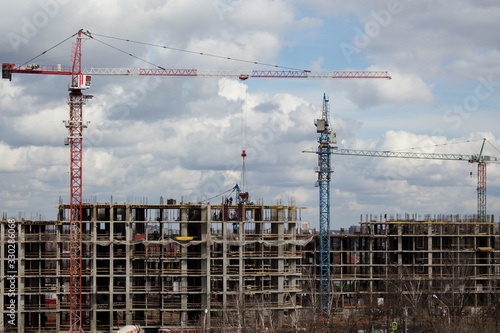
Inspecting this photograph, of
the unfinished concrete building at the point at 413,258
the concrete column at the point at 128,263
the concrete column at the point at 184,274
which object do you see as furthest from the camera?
the unfinished concrete building at the point at 413,258

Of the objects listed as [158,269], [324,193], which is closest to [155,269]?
[158,269]

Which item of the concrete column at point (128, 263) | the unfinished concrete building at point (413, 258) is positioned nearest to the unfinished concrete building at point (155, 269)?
the concrete column at point (128, 263)

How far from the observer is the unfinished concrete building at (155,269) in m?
97.3

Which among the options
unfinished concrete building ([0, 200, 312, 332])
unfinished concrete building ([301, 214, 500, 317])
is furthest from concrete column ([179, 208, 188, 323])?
unfinished concrete building ([301, 214, 500, 317])

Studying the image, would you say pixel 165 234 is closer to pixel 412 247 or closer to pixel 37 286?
pixel 37 286

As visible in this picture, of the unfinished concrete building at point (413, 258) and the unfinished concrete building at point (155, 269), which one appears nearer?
the unfinished concrete building at point (155, 269)

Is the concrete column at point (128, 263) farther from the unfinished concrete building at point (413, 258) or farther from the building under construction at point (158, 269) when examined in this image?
the unfinished concrete building at point (413, 258)

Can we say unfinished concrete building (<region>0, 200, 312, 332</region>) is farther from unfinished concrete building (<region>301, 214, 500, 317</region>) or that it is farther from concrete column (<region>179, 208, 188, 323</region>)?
unfinished concrete building (<region>301, 214, 500, 317</region>)

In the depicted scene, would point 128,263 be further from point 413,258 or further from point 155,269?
point 413,258

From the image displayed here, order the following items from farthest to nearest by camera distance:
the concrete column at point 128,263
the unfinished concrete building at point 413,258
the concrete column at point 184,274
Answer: the unfinished concrete building at point 413,258 < the concrete column at point 184,274 < the concrete column at point 128,263

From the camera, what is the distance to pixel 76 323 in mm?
97500

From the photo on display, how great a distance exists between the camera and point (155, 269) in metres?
99.1

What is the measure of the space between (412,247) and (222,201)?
4237 centimetres

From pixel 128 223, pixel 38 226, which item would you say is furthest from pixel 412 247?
pixel 38 226
